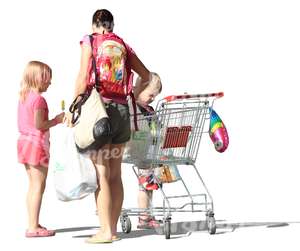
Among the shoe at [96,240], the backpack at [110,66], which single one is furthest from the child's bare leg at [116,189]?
the backpack at [110,66]

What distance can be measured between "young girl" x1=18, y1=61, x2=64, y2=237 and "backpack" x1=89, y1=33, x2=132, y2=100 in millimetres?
1064

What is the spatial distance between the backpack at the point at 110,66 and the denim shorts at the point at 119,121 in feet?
0.36

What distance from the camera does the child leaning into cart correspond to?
10.2 m

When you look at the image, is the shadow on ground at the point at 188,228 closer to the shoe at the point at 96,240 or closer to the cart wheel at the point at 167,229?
the cart wheel at the point at 167,229

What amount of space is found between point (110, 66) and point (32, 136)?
153cm

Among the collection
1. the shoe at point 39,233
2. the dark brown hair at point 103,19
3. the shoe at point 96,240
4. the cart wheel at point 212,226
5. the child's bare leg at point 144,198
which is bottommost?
the shoe at point 96,240

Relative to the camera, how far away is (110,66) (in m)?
8.99

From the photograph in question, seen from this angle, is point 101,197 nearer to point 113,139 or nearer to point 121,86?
point 113,139

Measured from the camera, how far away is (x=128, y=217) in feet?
33.6

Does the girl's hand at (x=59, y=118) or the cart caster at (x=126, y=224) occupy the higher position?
the girl's hand at (x=59, y=118)

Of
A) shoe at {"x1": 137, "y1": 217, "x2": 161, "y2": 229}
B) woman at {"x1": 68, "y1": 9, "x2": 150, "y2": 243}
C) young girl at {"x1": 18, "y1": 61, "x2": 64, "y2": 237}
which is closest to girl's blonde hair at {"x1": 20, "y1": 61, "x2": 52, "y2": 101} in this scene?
young girl at {"x1": 18, "y1": 61, "x2": 64, "y2": 237}

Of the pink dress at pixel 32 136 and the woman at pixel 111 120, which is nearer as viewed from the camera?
the woman at pixel 111 120

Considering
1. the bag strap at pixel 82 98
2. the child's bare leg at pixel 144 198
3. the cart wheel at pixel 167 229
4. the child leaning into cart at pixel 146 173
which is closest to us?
the bag strap at pixel 82 98

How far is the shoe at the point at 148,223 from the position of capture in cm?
1050
